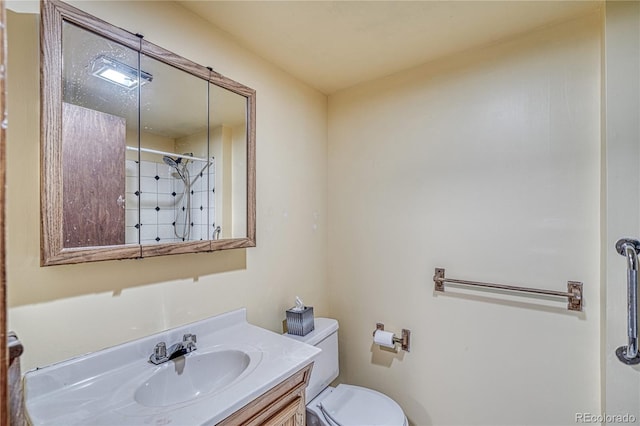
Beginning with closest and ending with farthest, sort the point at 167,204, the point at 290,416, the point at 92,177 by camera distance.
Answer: the point at 92,177 → the point at 290,416 → the point at 167,204

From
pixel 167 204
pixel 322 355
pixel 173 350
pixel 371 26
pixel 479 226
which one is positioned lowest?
pixel 322 355

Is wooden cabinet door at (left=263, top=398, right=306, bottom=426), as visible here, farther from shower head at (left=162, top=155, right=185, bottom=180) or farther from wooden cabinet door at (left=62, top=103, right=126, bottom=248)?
shower head at (left=162, top=155, right=185, bottom=180)

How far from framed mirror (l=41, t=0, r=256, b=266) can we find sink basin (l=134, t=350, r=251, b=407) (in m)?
0.42

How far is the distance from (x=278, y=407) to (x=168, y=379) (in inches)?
16.1

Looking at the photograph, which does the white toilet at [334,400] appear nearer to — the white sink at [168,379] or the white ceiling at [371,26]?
the white sink at [168,379]

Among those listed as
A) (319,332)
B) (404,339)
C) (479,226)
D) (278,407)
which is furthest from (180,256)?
(479,226)

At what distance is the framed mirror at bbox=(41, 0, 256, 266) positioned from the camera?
0.86 m

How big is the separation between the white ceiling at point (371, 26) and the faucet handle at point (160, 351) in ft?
4.46

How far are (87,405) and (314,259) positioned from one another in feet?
4.28

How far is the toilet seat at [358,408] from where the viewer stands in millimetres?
1420

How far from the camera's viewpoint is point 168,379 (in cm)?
105

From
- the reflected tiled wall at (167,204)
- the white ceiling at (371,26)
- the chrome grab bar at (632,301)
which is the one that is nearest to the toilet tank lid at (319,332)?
the reflected tiled wall at (167,204)

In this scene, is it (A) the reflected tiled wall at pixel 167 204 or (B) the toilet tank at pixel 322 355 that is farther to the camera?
(B) the toilet tank at pixel 322 355

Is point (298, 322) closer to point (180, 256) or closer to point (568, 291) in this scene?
point (180, 256)
